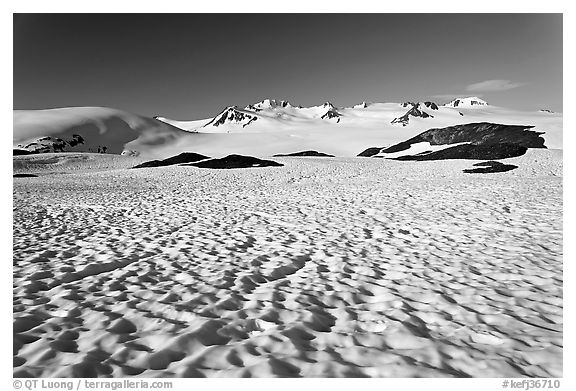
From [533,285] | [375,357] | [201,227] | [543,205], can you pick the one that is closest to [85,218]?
[201,227]

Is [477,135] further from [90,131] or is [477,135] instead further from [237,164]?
[90,131]

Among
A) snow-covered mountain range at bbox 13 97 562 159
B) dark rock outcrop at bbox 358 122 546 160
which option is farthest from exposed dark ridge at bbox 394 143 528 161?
snow-covered mountain range at bbox 13 97 562 159

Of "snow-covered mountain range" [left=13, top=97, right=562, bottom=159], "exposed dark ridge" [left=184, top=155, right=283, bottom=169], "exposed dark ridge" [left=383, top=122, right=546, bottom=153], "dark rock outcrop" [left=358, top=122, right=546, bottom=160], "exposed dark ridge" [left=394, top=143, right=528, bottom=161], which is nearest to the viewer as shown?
"exposed dark ridge" [left=394, top=143, right=528, bottom=161]

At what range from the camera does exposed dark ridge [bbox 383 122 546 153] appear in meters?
Answer: 58.0

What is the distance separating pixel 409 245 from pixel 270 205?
7971 mm

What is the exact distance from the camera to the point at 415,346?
426 centimetres

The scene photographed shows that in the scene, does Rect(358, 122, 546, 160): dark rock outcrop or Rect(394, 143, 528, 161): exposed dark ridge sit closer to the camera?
Rect(394, 143, 528, 161): exposed dark ridge

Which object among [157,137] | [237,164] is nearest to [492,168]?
[237,164]

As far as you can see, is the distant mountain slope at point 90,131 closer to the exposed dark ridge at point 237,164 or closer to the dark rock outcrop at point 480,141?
the exposed dark ridge at point 237,164

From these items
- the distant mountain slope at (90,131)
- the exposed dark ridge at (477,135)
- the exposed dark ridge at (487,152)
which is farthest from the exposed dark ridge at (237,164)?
the distant mountain slope at (90,131)

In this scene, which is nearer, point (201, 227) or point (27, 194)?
point (201, 227)

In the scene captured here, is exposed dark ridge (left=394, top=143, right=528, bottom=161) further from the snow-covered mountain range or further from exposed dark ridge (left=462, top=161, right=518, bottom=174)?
the snow-covered mountain range

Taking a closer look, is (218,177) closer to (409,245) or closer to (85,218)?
(85,218)

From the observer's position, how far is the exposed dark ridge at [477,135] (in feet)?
190
